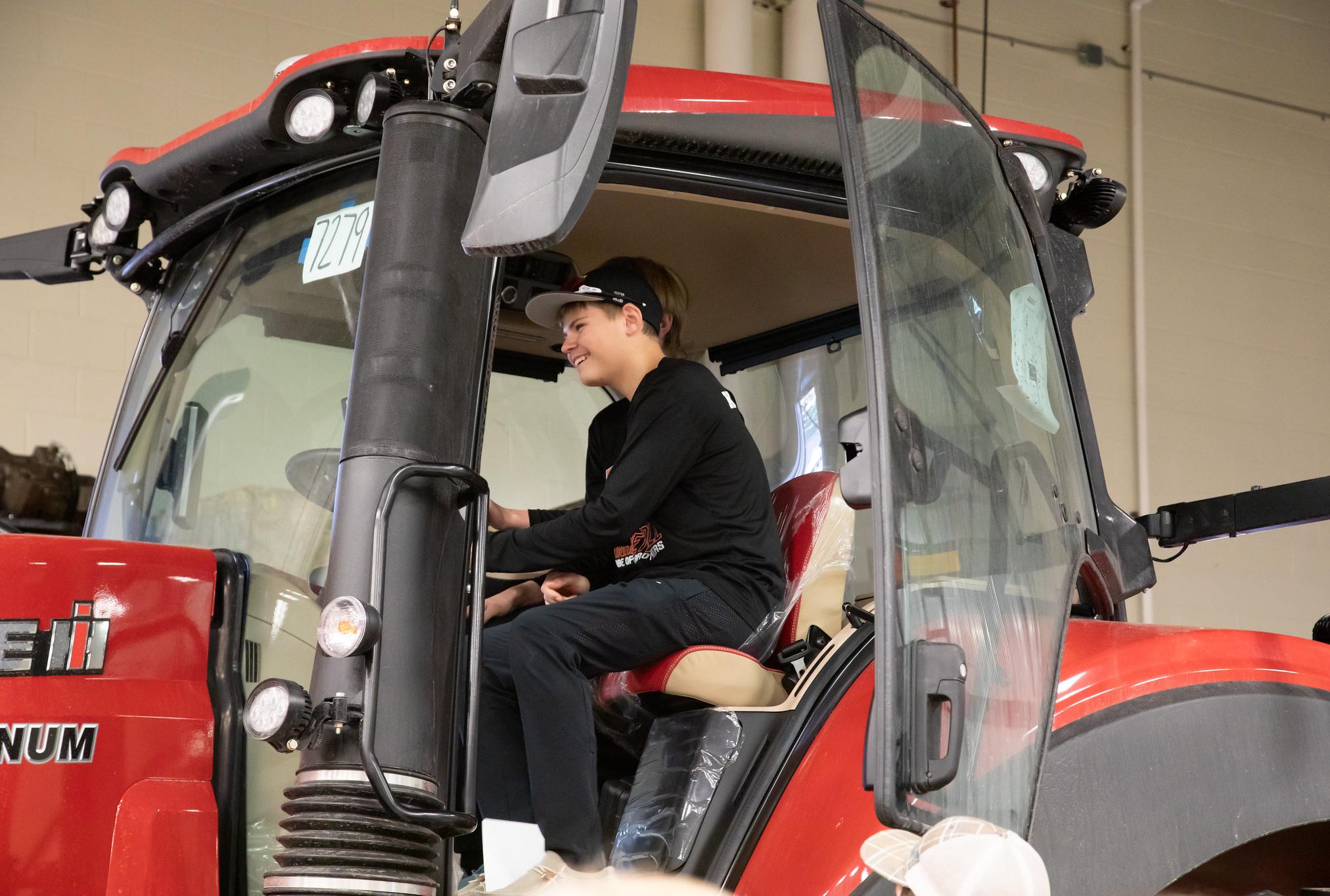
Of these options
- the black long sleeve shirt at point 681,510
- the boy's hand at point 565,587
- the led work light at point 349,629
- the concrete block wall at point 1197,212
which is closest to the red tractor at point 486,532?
the led work light at point 349,629

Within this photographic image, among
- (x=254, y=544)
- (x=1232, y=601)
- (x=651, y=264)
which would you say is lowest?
(x=254, y=544)

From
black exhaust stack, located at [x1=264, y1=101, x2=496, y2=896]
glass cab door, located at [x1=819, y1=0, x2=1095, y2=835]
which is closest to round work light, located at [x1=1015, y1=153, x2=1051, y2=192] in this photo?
glass cab door, located at [x1=819, y1=0, x2=1095, y2=835]

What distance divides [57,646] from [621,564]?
36.7 inches

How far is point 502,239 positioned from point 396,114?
0.44m

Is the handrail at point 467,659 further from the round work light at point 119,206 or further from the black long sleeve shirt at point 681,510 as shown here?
the round work light at point 119,206

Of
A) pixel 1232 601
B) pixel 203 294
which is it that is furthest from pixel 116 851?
pixel 1232 601

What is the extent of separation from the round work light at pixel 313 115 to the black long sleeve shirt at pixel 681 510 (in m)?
0.66

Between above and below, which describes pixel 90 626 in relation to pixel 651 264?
below

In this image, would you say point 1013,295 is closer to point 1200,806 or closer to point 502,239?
point 1200,806

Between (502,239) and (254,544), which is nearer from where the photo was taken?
(502,239)

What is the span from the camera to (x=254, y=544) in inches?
75.7

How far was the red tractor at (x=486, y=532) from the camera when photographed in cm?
142

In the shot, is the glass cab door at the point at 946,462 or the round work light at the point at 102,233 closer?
the glass cab door at the point at 946,462

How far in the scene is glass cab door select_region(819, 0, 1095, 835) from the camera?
1313 millimetres
